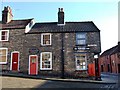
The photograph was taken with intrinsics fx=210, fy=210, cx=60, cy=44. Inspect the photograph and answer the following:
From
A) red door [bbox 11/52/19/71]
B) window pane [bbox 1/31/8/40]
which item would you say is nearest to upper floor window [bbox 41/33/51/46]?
red door [bbox 11/52/19/71]

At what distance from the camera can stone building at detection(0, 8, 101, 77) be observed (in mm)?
24000

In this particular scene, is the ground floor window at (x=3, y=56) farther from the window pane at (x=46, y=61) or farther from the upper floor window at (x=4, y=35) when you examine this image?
the window pane at (x=46, y=61)

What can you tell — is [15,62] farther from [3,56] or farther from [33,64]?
[33,64]

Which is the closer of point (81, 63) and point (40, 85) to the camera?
point (40, 85)

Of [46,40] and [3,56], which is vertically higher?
[46,40]

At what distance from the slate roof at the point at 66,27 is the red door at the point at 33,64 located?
3147 millimetres

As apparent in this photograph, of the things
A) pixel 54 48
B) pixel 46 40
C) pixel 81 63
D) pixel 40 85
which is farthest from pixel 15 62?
pixel 40 85

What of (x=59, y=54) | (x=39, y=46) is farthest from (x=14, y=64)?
(x=59, y=54)

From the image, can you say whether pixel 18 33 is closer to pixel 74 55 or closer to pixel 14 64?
pixel 14 64

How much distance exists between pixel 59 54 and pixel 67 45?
1404 mm

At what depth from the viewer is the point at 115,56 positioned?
44188 mm

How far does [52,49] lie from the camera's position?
80.7ft

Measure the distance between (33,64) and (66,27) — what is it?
6083mm

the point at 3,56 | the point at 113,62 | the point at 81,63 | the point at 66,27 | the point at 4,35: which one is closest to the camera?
the point at 81,63
